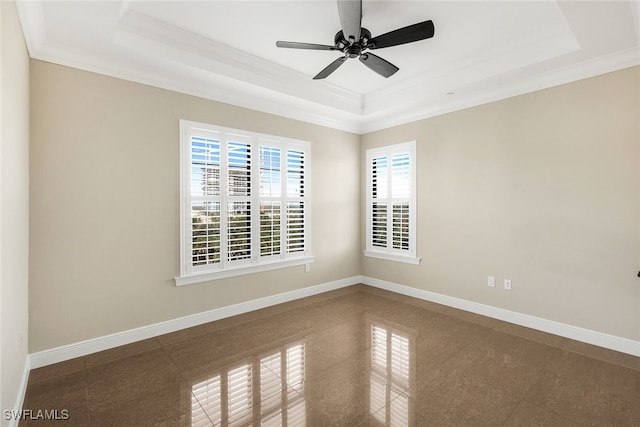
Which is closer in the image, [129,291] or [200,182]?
[129,291]

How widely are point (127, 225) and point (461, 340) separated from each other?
362 centimetres

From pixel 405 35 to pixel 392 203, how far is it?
2808 mm

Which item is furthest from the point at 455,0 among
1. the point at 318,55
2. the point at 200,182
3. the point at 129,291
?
the point at 129,291

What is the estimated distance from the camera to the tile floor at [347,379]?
206cm

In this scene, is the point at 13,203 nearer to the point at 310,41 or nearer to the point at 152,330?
the point at 152,330

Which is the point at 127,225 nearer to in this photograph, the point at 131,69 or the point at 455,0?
the point at 131,69

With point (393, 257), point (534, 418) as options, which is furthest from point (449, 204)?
point (534, 418)

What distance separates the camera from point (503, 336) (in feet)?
10.7

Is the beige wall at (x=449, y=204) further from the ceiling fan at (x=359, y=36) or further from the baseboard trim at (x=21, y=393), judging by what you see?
the ceiling fan at (x=359, y=36)

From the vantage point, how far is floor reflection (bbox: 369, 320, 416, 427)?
6.83 ft

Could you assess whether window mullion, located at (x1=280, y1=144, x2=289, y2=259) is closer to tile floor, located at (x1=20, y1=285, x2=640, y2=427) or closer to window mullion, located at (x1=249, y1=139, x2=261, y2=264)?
window mullion, located at (x1=249, y1=139, x2=261, y2=264)

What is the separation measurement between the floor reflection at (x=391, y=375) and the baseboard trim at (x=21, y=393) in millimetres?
2269

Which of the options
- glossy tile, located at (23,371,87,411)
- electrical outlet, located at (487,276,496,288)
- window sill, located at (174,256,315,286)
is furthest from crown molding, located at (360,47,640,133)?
glossy tile, located at (23,371,87,411)

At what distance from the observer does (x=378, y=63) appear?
9.46ft
